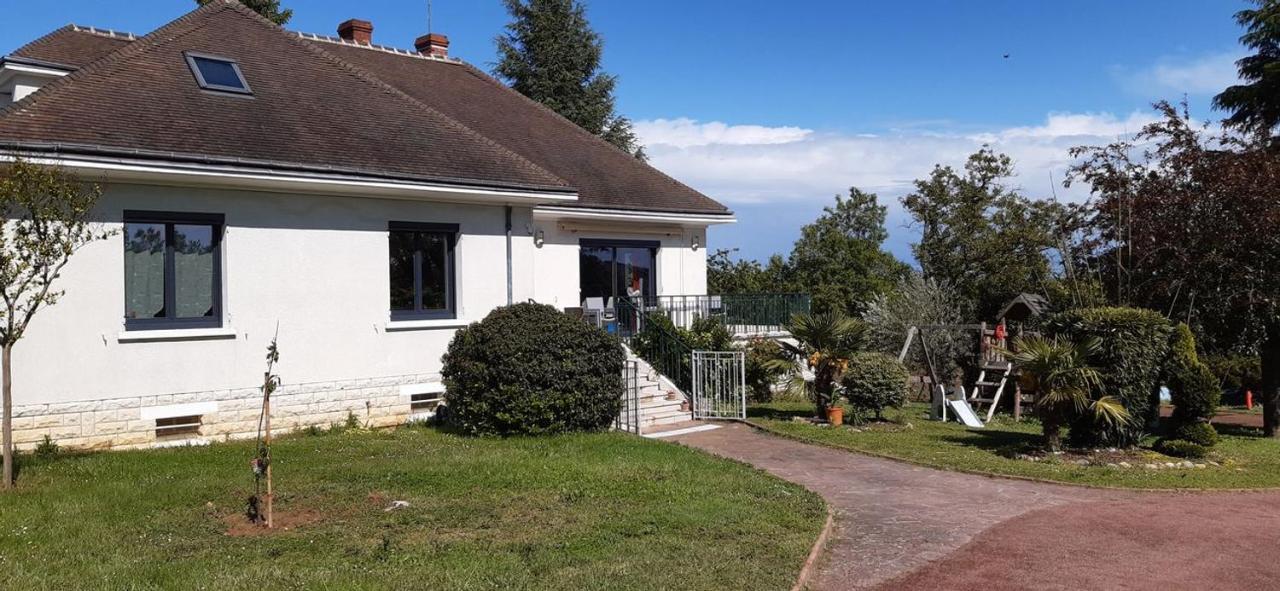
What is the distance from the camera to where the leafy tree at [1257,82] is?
30031 millimetres

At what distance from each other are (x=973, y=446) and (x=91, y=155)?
12727 mm

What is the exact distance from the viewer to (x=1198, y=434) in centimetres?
1377

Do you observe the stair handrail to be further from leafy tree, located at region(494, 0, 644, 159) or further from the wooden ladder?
leafy tree, located at region(494, 0, 644, 159)

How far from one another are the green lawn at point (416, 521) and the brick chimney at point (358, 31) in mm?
14906

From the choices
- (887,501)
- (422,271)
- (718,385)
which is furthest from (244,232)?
(887,501)

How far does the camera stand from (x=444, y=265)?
16.2 metres

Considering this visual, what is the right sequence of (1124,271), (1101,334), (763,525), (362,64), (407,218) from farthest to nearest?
(362,64) → (1124,271) → (407,218) → (1101,334) → (763,525)

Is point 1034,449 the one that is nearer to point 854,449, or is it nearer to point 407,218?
point 854,449

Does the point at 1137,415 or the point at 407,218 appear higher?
the point at 407,218

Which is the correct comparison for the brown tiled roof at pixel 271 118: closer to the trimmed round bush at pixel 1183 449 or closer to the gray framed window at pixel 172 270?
the gray framed window at pixel 172 270

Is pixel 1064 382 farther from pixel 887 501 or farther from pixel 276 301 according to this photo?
pixel 276 301

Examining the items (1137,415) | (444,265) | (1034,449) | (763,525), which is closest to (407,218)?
(444,265)

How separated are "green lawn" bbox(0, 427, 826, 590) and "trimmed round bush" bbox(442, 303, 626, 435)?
109 centimetres

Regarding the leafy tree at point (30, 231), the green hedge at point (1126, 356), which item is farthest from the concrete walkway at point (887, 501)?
the leafy tree at point (30, 231)
